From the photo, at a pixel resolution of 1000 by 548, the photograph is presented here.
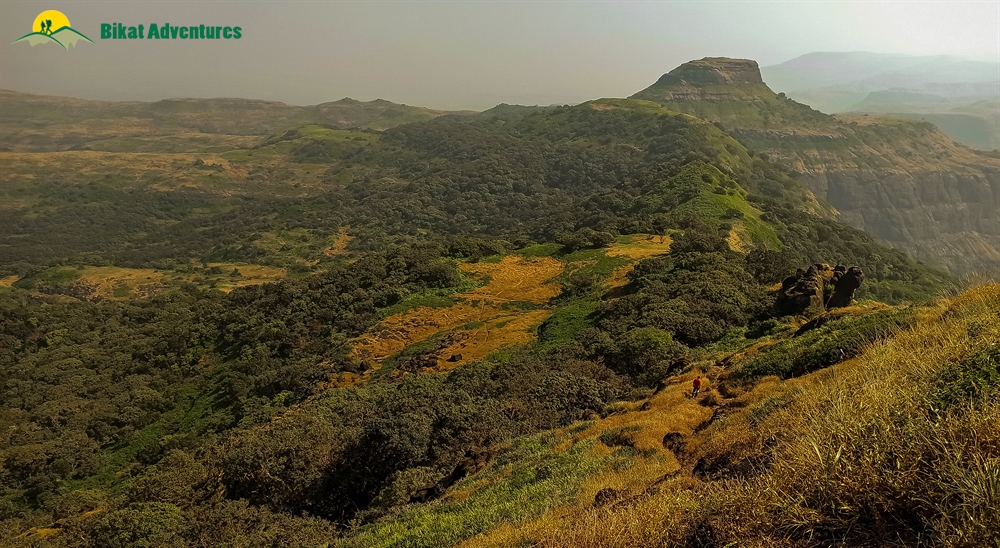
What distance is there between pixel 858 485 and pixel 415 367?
2167cm

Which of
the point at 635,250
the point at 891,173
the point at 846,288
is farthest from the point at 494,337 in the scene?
the point at 891,173

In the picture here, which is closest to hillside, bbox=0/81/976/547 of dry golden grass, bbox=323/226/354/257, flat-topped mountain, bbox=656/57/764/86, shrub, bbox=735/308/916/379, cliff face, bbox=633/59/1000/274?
shrub, bbox=735/308/916/379

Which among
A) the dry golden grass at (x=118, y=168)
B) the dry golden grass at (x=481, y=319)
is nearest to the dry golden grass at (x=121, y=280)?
the dry golden grass at (x=481, y=319)

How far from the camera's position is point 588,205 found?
7012 cm

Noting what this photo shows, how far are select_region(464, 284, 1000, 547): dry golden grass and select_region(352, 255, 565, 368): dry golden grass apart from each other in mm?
18818

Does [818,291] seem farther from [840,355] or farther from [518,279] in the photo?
[518,279]

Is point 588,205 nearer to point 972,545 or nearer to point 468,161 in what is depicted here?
point 468,161

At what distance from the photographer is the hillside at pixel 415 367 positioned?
11.4m

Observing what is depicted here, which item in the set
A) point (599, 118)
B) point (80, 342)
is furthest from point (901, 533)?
point (599, 118)

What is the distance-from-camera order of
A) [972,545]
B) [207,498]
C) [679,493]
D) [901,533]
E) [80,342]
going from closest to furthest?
1. [972,545]
2. [901,533]
3. [679,493]
4. [207,498]
5. [80,342]

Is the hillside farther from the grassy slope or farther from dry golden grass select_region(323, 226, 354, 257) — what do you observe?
dry golden grass select_region(323, 226, 354, 257)

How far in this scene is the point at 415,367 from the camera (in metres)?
23.9

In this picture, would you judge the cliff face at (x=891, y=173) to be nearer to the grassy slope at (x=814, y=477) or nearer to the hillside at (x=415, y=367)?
the hillside at (x=415, y=367)

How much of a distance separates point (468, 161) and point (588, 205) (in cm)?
5840
